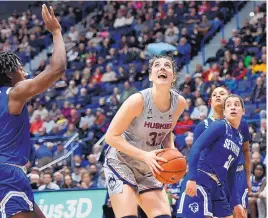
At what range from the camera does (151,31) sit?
2008 cm

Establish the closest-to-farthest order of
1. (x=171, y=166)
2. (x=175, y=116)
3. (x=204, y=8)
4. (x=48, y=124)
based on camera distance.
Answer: (x=171, y=166)
(x=175, y=116)
(x=48, y=124)
(x=204, y=8)

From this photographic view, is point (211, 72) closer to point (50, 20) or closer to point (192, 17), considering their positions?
point (192, 17)

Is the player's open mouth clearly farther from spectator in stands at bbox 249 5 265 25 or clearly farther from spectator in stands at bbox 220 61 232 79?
spectator in stands at bbox 249 5 265 25

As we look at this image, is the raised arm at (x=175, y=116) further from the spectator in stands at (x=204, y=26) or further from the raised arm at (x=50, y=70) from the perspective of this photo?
the spectator in stands at (x=204, y=26)

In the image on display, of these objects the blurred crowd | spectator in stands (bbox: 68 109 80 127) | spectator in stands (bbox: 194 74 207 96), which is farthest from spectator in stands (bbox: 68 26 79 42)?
spectator in stands (bbox: 194 74 207 96)

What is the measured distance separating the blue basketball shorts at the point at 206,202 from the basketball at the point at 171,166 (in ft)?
4.94

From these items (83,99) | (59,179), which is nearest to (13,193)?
(59,179)

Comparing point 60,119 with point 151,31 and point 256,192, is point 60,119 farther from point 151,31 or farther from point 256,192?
point 256,192

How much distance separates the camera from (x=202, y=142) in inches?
281

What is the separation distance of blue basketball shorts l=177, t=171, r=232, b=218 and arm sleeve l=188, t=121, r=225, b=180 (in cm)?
44

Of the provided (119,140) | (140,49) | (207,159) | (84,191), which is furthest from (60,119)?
(119,140)

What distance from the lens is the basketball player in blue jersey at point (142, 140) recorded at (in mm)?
6059

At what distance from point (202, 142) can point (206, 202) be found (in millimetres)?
700

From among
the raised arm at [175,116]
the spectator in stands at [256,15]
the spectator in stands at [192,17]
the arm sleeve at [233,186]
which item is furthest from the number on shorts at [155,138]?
the spectator in stands at [192,17]
